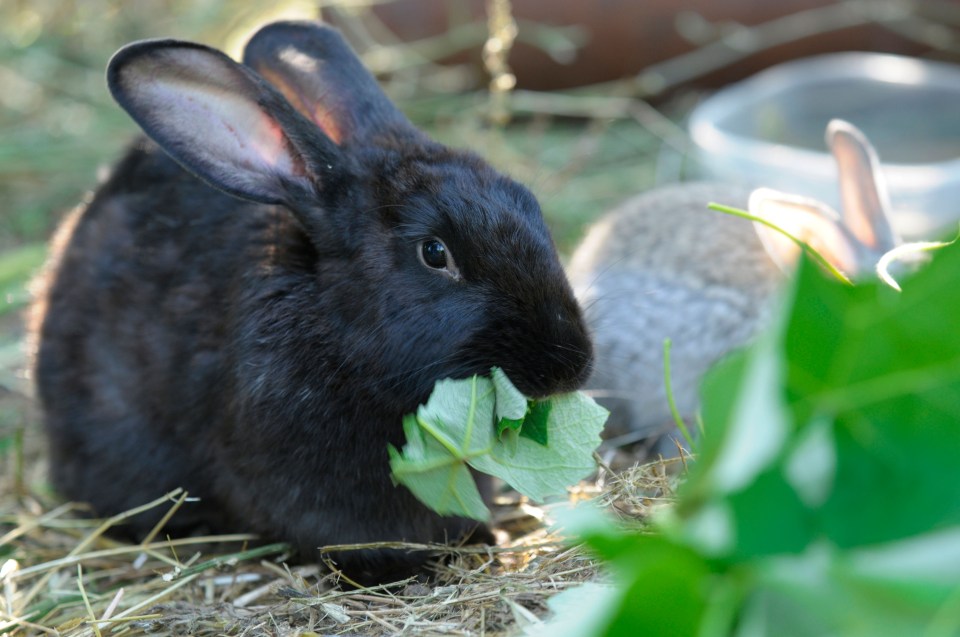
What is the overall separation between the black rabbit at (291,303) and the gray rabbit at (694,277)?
2.90ft

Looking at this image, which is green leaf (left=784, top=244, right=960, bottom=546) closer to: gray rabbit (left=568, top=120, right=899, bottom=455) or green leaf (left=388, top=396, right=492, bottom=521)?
green leaf (left=388, top=396, right=492, bottom=521)

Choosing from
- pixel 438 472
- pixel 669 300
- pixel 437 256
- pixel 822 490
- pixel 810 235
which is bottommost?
pixel 438 472

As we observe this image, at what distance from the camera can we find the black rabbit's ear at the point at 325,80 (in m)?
2.95

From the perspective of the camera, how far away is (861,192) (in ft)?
11.9

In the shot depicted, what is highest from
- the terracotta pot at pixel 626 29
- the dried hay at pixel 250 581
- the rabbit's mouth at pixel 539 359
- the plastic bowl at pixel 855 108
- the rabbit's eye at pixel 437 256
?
the terracotta pot at pixel 626 29

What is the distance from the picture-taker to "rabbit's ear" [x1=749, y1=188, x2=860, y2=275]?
11.2ft

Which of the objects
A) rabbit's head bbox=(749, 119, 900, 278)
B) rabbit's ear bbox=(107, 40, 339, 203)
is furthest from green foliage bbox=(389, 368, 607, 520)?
rabbit's head bbox=(749, 119, 900, 278)

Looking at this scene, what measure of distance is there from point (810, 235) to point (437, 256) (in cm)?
160

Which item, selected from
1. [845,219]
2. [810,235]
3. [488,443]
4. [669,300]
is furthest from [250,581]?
[845,219]

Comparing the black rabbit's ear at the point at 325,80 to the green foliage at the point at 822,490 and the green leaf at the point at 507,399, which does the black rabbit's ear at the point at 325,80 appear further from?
the green foliage at the point at 822,490

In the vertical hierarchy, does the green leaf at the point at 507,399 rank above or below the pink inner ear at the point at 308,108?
below

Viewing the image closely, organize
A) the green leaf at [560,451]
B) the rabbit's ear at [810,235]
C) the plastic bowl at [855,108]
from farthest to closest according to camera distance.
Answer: the plastic bowl at [855,108], the rabbit's ear at [810,235], the green leaf at [560,451]

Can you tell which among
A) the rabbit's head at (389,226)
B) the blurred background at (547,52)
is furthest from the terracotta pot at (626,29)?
the rabbit's head at (389,226)

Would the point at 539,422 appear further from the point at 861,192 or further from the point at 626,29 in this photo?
the point at 626,29
